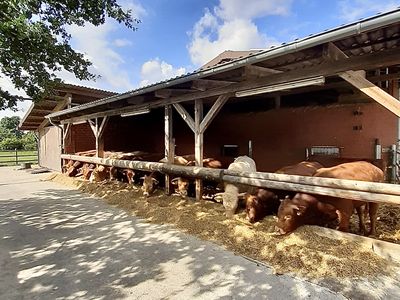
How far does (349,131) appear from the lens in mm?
6695

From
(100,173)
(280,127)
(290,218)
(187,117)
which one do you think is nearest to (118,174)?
(100,173)

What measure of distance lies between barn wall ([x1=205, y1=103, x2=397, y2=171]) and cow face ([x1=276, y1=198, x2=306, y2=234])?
11.4 feet

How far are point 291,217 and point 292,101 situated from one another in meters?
4.35

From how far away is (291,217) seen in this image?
13.1ft

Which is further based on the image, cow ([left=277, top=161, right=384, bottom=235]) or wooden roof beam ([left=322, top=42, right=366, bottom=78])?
cow ([left=277, top=161, right=384, bottom=235])

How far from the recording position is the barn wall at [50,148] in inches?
526

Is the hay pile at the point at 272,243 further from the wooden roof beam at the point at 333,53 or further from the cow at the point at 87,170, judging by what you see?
the cow at the point at 87,170

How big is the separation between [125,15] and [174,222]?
5.24 m

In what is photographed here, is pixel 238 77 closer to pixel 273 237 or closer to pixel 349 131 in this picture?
pixel 273 237

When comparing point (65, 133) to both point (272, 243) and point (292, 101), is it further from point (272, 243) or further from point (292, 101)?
point (272, 243)

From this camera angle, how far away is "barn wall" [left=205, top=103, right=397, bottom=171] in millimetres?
Result: 6680

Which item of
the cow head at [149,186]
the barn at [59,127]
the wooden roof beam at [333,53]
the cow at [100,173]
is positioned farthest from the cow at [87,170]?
the wooden roof beam at [333,53]

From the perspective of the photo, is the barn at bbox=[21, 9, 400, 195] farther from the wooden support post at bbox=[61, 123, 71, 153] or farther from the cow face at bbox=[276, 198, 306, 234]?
the cow face at bbox=[276, 198, 306, 234]

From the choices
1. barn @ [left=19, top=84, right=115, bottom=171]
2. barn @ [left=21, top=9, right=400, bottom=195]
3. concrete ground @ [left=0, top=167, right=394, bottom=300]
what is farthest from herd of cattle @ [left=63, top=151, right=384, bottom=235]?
barn @ [left=19, top=84, right=115, bottom=171]
